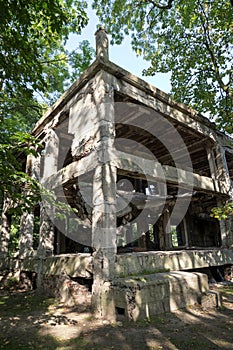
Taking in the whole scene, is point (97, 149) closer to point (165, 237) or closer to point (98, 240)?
point (98, 240)

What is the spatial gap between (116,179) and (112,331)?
5.98 meters

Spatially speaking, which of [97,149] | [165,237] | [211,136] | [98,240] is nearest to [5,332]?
[98,240]

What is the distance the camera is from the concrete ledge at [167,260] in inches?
238

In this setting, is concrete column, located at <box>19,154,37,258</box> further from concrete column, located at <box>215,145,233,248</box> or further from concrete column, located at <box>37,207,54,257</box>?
concrete column, located at <box>215,145,233,248</box>

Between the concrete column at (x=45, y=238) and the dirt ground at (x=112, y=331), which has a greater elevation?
the concrete column at (x=45, y=238)

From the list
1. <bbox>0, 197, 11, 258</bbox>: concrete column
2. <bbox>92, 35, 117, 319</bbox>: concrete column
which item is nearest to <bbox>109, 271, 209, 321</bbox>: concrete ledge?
<bbox>92, 35, 117, 319</bbox>: concrete column

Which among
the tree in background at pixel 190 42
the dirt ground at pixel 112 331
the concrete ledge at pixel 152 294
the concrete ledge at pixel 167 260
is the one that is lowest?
the dirt ground at pixel 112 331

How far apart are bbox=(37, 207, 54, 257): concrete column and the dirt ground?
2638 mm

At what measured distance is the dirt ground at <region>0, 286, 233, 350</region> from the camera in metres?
3.89

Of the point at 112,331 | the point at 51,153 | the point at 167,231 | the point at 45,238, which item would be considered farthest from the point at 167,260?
the point at 167,231

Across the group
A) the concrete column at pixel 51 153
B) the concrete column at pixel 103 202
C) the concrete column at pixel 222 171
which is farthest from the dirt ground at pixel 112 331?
the concrete column at pixel 222 171

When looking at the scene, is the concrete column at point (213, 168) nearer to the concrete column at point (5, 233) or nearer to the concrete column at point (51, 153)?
the concrete column at point (51, 153)

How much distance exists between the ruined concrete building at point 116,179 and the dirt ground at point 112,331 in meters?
0.36

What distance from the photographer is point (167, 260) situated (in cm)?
708
